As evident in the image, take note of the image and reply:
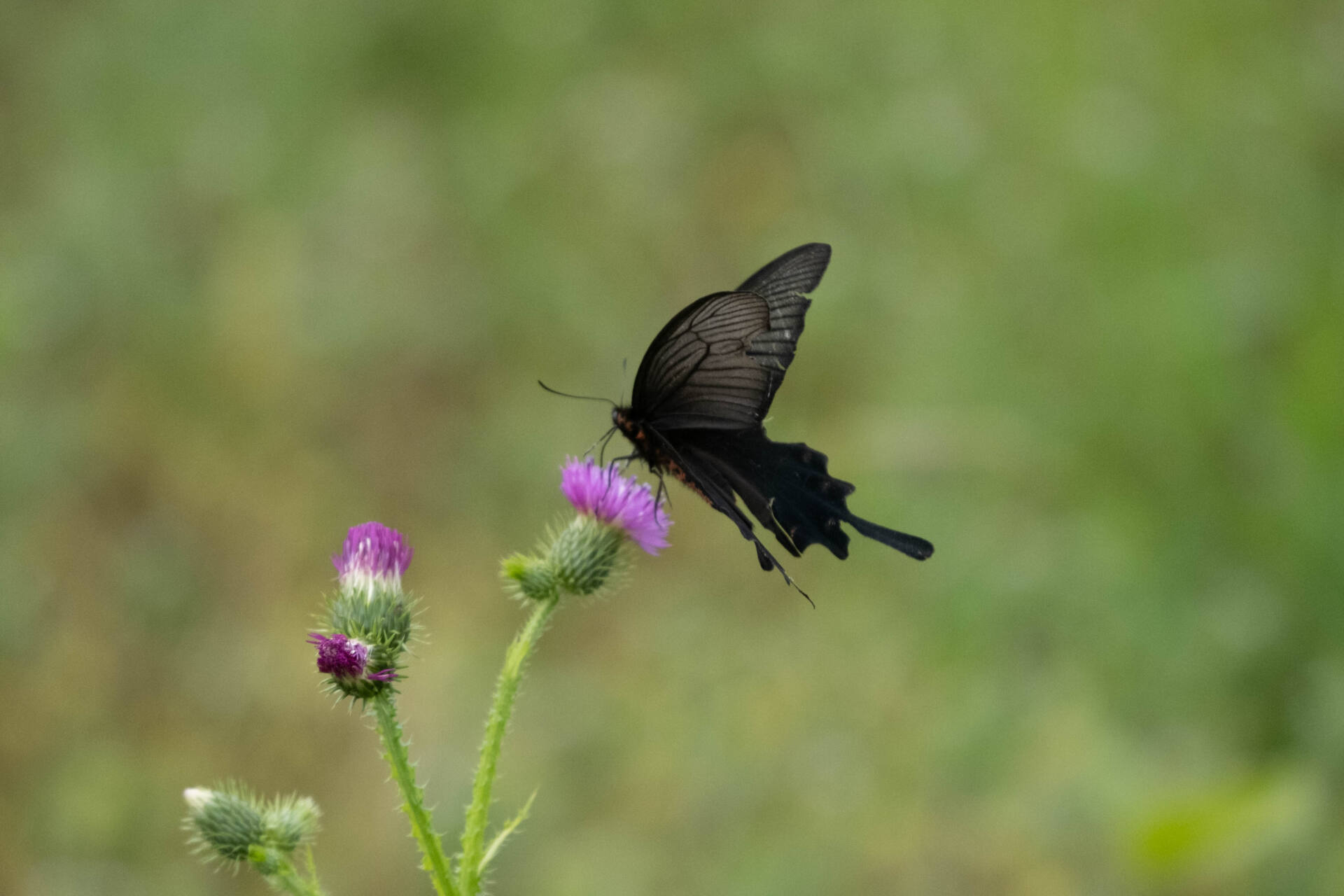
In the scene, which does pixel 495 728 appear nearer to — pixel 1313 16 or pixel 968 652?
pixel 968 652

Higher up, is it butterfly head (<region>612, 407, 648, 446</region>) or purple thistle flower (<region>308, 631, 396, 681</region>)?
butterfly head (<region>612, 407, 648, 446</region>)

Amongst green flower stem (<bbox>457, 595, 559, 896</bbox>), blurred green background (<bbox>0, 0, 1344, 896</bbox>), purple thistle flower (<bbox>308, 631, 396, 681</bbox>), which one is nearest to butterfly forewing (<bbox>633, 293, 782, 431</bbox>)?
green flower stem (<bbox>457, 595, 559, 896</bbox>)

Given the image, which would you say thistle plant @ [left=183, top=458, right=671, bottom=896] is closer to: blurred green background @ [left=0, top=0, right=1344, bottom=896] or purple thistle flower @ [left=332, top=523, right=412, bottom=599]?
purple thistle flower @ [left=332, top=523, right=412, bottom=599]

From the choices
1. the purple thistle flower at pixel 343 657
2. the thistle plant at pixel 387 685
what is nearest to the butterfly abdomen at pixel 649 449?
the thistle plant at pixel 387 685

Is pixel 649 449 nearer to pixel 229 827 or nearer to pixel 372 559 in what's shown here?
pixel 372 559

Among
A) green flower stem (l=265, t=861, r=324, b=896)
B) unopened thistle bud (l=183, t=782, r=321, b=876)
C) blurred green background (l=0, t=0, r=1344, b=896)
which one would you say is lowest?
green flower stem (l=265, t=861, r=324, b=896)

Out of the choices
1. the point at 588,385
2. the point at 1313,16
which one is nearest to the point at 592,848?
the point at 588,385

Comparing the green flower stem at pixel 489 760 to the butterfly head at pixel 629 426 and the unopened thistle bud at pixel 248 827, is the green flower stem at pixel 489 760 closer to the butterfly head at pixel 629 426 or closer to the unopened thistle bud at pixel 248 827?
the unopened thistle bud at pixel 248 827
